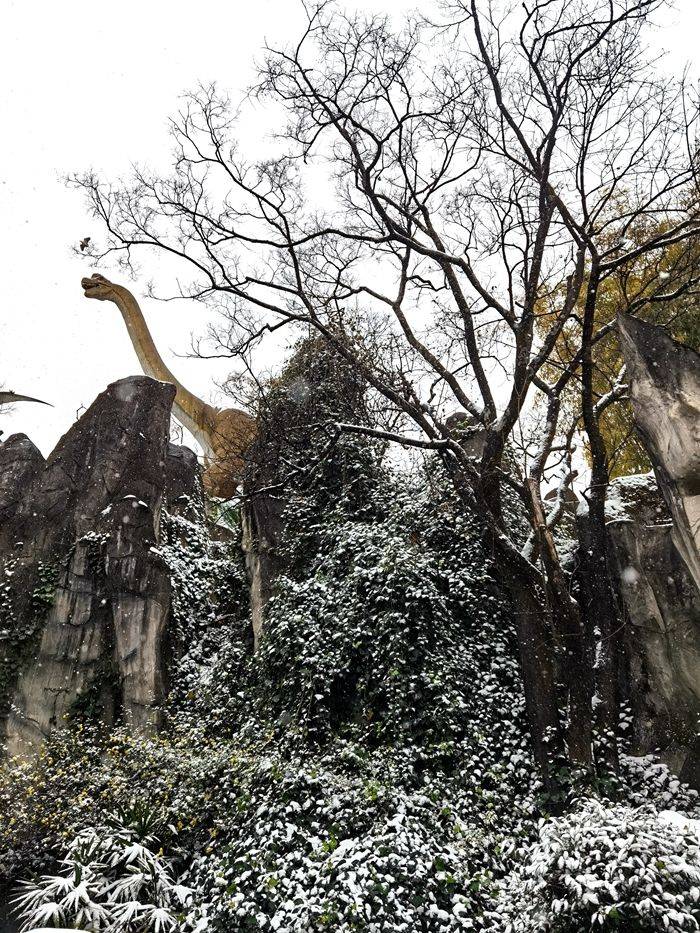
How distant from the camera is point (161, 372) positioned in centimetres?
1727

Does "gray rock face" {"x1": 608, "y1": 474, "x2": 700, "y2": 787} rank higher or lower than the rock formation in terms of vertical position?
lower

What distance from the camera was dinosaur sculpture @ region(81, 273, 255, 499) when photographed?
1708 centimetres

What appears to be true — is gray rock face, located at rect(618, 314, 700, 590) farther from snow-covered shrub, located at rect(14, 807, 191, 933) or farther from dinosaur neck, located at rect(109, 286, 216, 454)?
dinosaur neck, located at rect(109, 286, 216, 454)

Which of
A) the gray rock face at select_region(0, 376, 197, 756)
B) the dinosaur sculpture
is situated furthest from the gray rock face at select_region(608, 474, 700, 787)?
the dinosaur sculpture

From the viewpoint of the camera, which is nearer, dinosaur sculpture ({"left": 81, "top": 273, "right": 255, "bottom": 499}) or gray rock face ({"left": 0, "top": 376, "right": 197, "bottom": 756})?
gray rock face ({"left": 0, "top": 376, "right": 197, "bottom": 756})

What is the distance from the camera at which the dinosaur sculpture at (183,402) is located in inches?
672

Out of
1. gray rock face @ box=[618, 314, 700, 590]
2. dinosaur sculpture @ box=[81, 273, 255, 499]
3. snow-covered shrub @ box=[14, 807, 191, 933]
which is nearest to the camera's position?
gray rock face @ box=[618, 314, 700, 590]

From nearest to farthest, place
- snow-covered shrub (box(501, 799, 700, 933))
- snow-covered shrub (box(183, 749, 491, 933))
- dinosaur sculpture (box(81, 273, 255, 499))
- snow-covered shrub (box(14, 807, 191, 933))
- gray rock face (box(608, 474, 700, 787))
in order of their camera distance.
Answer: snow-covered shrub (box(501, 799, 700, 933)) < snow-covered shrub (box(183, 749, 491, 933)) < snow-covered shrub (box(14, 807, 191, 933)) < gray rock face (box(608, 474, 700, 787)) < dinosaur sculpture (box(81, 273, 255, 499))

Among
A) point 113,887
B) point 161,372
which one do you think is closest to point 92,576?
point 113,887

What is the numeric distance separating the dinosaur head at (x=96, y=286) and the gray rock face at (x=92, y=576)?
18.3 ft

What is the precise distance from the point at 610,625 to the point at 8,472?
33.2ft

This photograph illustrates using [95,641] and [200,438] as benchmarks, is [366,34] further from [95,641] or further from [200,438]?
[200,438]

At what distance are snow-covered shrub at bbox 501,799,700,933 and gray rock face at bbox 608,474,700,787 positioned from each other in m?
2.40

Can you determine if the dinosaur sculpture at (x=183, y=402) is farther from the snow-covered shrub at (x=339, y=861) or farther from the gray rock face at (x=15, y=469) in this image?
the snow-covered shrub at (x=339, y=861)
